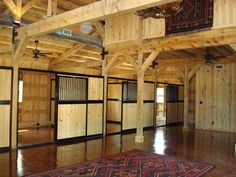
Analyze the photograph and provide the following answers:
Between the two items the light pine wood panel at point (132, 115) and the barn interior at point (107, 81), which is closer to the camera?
the barn interior at point (107, 81)

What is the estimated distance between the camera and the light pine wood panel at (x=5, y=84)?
546 cm

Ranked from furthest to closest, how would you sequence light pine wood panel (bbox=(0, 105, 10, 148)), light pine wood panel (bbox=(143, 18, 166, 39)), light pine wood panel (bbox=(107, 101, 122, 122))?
light pine wood panel (bbox=(107, 101, 122, 122))
light pine wood panel (bbox=(143, 18, 166, 39))
light pine wood panel (bbox=(0, 105, 10, 148))

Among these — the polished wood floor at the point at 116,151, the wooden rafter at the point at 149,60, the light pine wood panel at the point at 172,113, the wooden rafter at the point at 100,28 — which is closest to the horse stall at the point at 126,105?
the polished wood floor at the point at 116,151

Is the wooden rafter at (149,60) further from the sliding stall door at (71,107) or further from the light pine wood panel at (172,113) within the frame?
the light pine wood panel at (172,113)

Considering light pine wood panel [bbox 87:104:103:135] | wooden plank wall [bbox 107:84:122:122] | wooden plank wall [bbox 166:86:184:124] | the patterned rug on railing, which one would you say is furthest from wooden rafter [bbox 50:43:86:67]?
wooden plank wall [bbox 166:86:184:124]

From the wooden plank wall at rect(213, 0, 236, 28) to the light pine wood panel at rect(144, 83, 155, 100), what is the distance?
4.39 metres

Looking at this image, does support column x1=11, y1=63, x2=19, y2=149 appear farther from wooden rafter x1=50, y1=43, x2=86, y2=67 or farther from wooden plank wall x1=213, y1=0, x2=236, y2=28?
wooden plank wall x1=213, y1=0, x2=236, y2=28

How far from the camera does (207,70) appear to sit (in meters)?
9.82

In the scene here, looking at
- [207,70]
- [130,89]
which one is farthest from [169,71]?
[130,89]

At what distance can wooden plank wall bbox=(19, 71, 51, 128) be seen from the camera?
9570mm

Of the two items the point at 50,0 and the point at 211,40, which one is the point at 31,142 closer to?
the point at 50,0

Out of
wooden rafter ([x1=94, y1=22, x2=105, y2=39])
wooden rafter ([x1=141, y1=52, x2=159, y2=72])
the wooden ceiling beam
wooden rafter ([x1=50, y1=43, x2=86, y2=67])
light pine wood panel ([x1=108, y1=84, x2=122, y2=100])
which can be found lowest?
light pine wood panel ([x1=108, y1=84, x2=122, y2=100])

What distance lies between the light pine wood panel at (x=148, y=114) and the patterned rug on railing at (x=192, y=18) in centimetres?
395

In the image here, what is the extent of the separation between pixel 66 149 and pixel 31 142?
123cm
